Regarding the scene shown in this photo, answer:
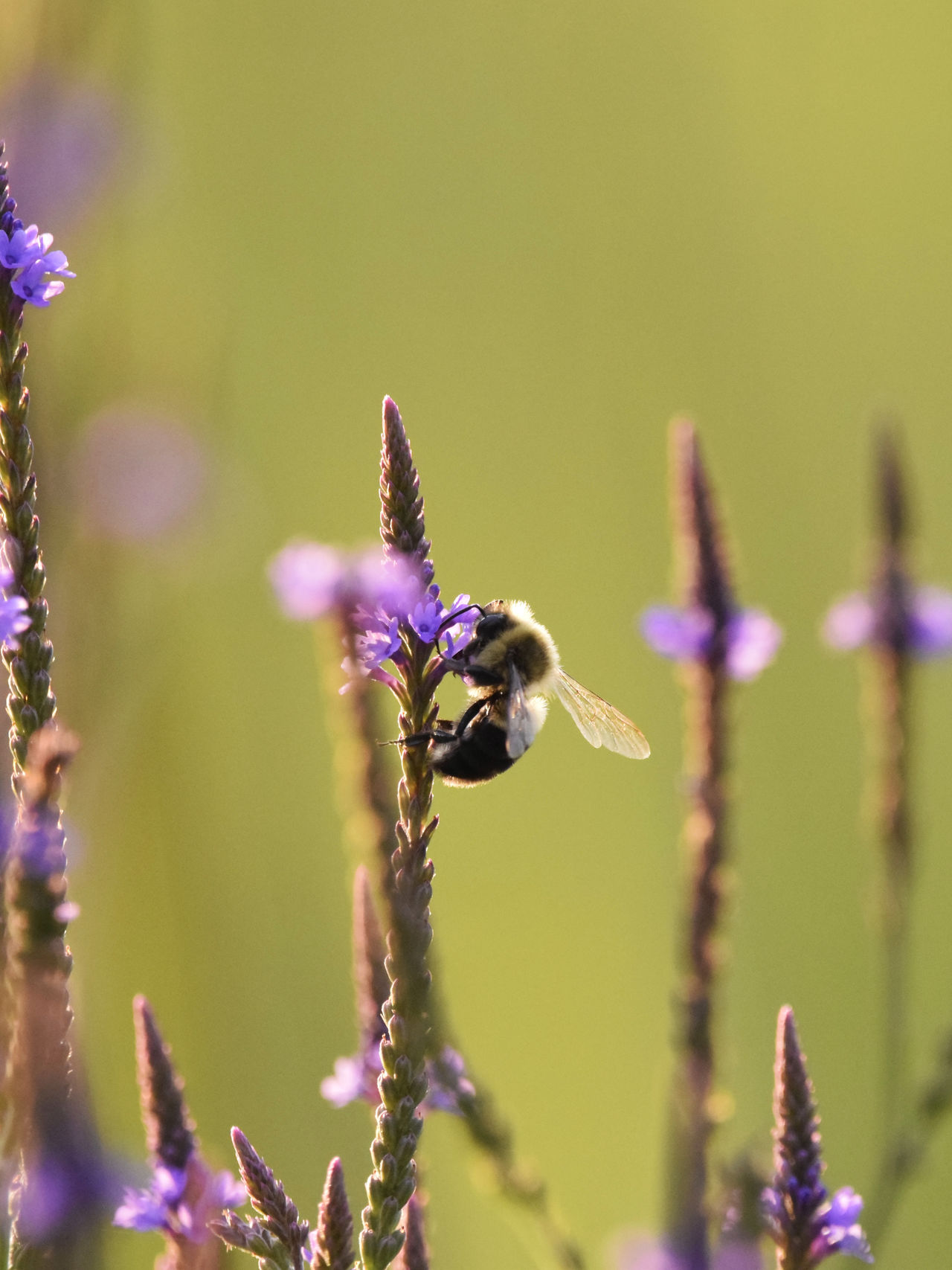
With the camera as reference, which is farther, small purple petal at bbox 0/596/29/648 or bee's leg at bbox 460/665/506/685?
bee's leg at bbox 460/665/506/685

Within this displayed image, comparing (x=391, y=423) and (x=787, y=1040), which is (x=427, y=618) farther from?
(x=787, y=1040)

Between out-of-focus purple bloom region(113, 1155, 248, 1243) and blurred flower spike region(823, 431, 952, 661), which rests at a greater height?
blurred flower spike region(823, 431, 952, 661)

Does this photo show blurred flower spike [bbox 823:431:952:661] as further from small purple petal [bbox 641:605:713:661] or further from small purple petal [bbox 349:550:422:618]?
small purple petal [bbox 349:550:422:618]

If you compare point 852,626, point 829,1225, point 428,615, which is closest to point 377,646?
point 428,615

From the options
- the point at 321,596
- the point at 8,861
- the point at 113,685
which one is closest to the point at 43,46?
the point at 113,685

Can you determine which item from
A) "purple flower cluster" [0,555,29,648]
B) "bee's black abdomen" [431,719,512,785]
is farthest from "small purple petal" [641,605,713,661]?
"purple flower cluster" [0,555,29,648]

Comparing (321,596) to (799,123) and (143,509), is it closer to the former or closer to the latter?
(143,509)
